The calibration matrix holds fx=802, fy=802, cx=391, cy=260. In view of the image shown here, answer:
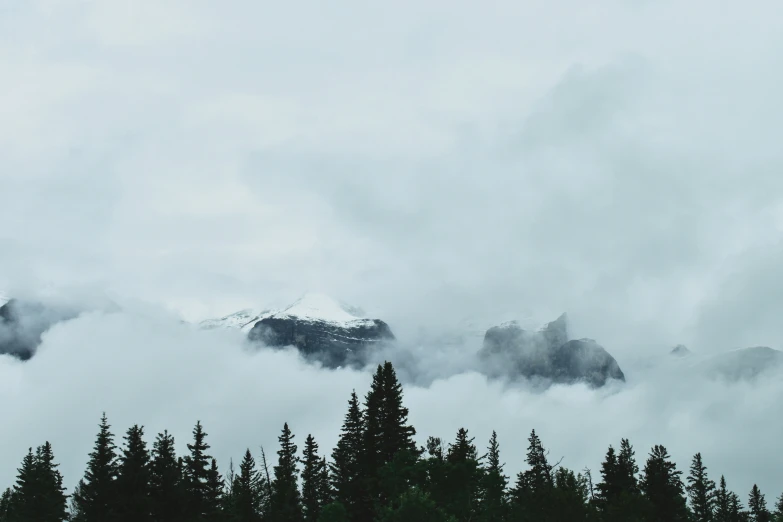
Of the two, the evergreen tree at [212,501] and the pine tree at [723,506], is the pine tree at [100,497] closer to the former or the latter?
the evergreen tree at [212,501]

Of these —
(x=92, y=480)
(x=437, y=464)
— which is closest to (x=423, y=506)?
(x=437, y=464)

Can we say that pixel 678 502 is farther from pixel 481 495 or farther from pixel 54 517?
pixel 54 517

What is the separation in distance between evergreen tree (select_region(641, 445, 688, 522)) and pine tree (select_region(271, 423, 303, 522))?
3595cm

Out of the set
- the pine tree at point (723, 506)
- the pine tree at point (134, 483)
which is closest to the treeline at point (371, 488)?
the pine tree at point (134, 483)

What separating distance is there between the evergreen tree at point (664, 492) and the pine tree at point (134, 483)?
173ft

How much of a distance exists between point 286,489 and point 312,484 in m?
12.1

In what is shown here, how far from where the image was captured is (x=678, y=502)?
3275 inches

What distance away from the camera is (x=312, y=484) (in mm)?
102188

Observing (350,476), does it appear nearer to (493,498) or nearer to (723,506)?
(493,498)

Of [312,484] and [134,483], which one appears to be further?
[312,484]

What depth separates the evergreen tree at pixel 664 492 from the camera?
82938mm

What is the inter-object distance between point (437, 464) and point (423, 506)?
15817 millimetres

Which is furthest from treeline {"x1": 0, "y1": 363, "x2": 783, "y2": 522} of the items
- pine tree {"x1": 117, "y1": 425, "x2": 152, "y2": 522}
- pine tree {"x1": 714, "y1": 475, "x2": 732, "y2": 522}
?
pine tree {"x1": 714, "y1": 475, "x2": 732, "y2": 522}

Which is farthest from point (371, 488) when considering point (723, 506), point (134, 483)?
point (723, 506)
